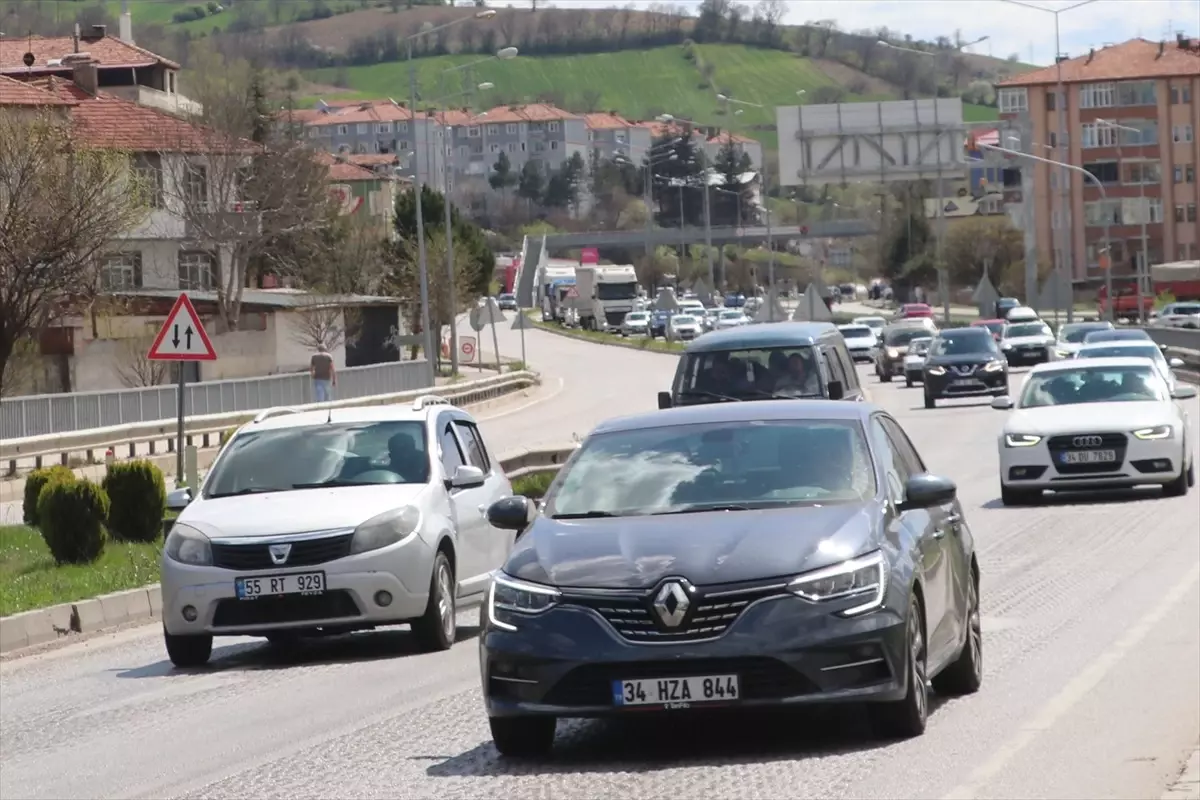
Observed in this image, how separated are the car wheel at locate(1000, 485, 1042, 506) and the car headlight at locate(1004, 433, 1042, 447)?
49cm

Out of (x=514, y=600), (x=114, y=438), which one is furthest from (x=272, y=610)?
(x=114, y=438)

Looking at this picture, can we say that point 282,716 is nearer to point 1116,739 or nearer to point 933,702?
point 933,702

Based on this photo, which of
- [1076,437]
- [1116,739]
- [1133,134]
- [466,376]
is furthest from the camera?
[1133,134]

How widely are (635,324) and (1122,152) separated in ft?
134

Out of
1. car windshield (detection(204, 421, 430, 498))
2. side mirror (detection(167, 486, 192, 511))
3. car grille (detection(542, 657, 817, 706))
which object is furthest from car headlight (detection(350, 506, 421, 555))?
car grille (detection(542, 657, 817, 706))

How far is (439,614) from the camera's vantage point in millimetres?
13859

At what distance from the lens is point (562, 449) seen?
A: 27.1m

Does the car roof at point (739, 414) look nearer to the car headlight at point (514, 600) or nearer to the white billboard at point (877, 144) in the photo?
the car headlight at point (514, 600)

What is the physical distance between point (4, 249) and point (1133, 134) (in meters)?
114

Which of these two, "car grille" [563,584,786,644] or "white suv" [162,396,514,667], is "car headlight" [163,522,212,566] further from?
"car grille" [563,584,786,644]

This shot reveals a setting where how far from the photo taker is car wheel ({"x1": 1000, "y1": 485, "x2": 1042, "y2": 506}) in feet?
77.0

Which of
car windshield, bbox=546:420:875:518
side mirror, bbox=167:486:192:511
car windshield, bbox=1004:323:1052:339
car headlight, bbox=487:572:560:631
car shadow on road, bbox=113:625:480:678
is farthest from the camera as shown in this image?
car windshield, bbox=1004:323:1052:339

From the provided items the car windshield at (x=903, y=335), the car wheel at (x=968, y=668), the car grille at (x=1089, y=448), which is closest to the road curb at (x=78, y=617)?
the car wheel at (x=968, y=668)

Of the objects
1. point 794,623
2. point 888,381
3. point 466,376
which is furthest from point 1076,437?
point 466,376
